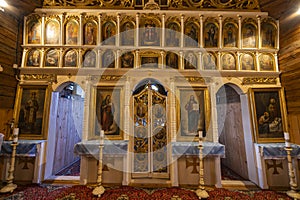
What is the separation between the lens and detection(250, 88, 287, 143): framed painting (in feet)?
12.5

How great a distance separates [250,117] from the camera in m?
4.00

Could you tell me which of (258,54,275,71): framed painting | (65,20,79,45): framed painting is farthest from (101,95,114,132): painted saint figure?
(258,54,275,71): framed painting

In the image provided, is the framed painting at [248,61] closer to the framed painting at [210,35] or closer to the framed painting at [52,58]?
the framed painting at [210,35]

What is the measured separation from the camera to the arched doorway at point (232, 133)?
432 centimetres

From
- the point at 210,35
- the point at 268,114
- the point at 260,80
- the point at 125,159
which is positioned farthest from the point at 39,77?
the point at 268,114

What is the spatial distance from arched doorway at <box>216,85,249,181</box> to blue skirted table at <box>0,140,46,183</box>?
4683 millimetres

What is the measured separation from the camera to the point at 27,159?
374cm

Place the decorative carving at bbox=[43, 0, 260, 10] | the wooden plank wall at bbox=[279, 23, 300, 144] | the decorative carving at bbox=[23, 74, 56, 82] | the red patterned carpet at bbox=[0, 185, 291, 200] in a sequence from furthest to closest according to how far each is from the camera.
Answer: the decorative carving at bbox=[43, 0, 260, 10]
the decorative carving at bbox=[23, 74, 56, 82]
the wooden plank wall at bbox=[279, 23, 300, 144]
the red patterned carpet at bbox=[0, 185, 291, 200]

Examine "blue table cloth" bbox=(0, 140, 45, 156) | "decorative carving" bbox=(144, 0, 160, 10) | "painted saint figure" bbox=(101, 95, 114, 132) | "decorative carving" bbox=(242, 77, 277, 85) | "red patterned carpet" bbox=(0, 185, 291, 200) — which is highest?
"decorative carving" bbox=(144, 0, 160, 10)

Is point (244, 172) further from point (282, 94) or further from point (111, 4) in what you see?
point (111, 4)

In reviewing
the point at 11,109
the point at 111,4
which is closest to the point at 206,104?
the point at 111,4

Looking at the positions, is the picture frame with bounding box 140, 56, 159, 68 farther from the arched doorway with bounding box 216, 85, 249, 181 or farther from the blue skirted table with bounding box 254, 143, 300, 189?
the blue skirted table with bounding box 254, 143, 300, 189

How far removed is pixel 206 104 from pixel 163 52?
1804 millimetres

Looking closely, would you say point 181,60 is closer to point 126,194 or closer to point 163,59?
point 163,59
